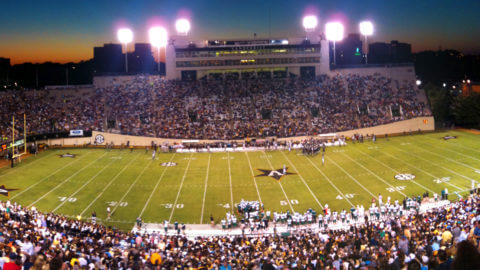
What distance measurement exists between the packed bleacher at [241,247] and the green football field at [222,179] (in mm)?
6999

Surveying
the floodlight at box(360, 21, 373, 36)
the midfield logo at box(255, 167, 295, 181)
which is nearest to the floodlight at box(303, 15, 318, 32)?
the floodlight at box(360, 21, 373, 36)

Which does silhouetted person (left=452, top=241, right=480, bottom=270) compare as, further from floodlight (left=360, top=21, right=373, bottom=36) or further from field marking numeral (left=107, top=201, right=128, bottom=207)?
floodlight (left=360, top=21, right=373, bottom=36)

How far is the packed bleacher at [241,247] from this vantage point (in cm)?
1073

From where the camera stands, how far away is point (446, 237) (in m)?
12.2

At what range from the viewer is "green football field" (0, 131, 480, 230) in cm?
2767

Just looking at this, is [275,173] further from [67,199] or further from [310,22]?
[310,22]

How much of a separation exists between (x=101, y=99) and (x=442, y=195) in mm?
43820

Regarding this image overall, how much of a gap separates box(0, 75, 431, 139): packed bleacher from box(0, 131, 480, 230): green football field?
22.0ft

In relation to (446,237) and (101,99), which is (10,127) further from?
(446,237)

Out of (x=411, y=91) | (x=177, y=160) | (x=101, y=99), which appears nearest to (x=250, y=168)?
(x=177, y=160)

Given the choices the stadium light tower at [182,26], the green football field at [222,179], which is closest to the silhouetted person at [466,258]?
the green football field at [222,179]

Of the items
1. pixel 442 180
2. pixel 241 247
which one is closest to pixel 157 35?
pixel 442 180

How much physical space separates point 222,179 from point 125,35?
118ft

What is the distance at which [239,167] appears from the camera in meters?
37.7
